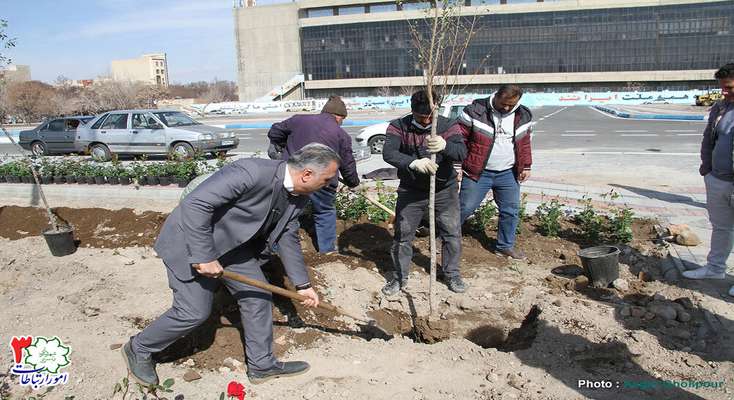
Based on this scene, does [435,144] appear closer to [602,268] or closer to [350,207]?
[602,268]

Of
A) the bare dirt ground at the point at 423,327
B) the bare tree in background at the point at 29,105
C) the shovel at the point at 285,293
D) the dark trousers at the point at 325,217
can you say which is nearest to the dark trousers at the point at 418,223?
the bare dirt ground at the point at 423,327

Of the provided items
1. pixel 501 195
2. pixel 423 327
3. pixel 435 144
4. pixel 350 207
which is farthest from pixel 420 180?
pixel 350 207

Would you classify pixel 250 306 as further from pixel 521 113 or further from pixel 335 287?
pixel 521 113

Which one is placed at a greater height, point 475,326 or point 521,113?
point 521,113

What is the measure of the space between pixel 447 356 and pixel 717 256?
2.69 meters

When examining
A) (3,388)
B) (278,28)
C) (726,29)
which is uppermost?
(278,28)

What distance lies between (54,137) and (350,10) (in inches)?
2449

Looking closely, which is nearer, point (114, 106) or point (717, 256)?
point (717, 256)

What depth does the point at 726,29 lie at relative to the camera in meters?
63.4

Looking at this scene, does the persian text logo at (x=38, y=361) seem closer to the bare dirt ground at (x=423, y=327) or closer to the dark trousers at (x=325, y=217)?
the bare dirt ground at (x=423, y=327)

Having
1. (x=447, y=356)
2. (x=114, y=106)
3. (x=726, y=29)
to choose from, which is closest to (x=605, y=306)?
(x=447, y=356)

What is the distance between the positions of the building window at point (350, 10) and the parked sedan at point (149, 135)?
62.9 meters

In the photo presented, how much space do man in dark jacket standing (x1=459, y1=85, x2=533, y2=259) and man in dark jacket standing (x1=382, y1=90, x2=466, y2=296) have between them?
68 centimetres

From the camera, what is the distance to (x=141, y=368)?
3020mm
